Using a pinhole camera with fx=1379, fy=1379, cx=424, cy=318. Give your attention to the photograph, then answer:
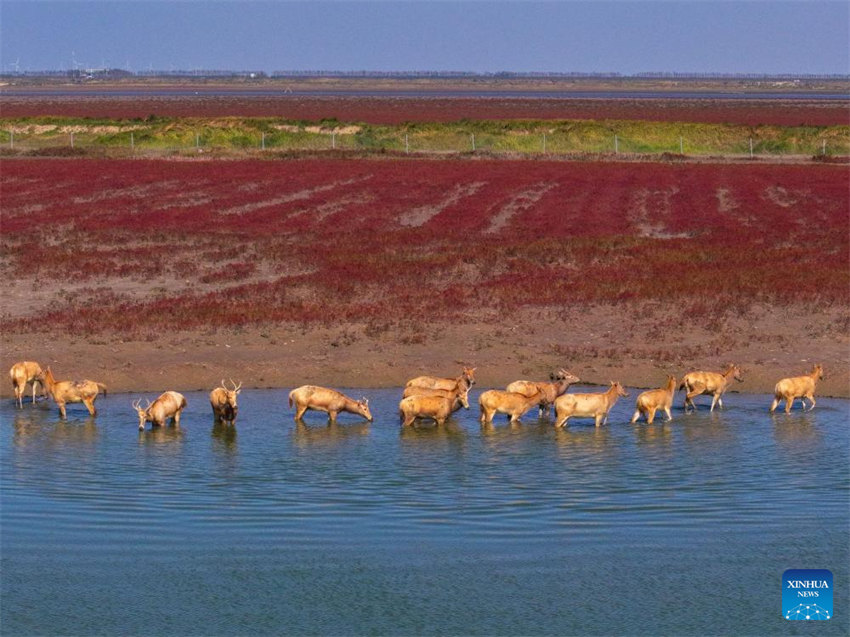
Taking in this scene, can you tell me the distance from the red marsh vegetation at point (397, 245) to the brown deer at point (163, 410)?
6.70 m

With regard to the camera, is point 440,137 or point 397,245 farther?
point 440,137

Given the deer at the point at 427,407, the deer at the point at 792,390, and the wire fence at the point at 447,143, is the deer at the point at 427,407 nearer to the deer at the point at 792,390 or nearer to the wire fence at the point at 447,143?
the deer at the point at 792,390

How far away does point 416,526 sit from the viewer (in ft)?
49.9

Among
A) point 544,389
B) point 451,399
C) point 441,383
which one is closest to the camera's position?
point 451,399

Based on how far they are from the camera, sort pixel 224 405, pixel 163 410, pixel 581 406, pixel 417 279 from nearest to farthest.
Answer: pixel 163 410 < pixel 581 406 < pixel 224 405 < pixel 417 279

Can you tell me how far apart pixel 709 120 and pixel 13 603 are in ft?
400

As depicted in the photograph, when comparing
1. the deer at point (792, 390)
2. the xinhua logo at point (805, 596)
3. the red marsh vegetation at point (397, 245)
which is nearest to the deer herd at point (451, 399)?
the deer at point (792, 390)

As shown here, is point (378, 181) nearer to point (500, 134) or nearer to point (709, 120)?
point (500, 134)

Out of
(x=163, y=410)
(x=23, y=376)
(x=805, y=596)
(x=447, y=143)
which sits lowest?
(x=805, y=596)

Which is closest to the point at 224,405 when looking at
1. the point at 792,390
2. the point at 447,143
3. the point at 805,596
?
the point at 792,390

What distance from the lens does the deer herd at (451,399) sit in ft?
66.7

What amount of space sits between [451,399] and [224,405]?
338cm

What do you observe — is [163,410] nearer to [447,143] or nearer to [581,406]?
[581,406]

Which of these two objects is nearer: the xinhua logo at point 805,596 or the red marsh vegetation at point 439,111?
the xinhua logo at point 805,596
